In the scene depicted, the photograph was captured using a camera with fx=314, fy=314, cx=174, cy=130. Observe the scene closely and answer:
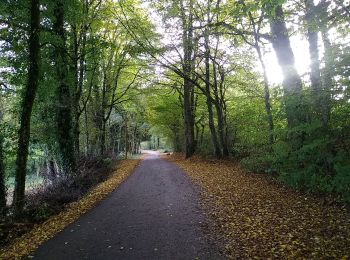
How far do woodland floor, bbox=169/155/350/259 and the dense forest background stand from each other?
0.79 meters

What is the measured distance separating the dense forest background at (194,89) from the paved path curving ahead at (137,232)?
290 cm

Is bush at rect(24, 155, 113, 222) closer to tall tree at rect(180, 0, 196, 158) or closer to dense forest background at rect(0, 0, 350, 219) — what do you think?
dense forest background at rect(0, 0, 350, 219)

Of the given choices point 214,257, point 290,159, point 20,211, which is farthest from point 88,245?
point 290,159

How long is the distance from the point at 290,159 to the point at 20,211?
8.21m

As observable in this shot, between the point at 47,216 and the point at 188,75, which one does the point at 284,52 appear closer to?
the point at 47,216

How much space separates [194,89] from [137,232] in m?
20.3

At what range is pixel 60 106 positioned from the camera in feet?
47.3

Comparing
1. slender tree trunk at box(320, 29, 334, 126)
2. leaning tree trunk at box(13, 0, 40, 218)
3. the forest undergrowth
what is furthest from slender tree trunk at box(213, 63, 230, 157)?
leaning tree trunk at box(13, 0, 40, 218)

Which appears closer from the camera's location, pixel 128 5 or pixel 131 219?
pixel 131 219

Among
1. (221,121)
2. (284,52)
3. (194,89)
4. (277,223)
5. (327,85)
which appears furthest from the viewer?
(194,89)

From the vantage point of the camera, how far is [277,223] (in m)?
6.62

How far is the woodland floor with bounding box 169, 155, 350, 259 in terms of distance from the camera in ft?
17.1

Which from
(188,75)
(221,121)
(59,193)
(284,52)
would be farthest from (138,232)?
(188,75)

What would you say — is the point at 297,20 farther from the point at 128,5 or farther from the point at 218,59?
the point at 128,5
